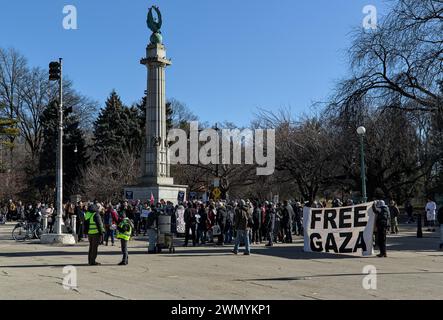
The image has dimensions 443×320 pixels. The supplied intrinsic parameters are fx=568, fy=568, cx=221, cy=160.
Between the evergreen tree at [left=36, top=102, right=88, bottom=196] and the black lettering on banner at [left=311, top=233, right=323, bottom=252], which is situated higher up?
the evergreen tree at [left=36, top=102, right=88, bottom=196]

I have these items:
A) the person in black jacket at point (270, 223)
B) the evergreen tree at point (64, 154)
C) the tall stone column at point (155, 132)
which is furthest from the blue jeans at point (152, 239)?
the evergreen tree at point (64, 154)

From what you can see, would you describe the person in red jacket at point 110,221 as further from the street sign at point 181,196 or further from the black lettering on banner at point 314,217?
the street sign at point 181,196

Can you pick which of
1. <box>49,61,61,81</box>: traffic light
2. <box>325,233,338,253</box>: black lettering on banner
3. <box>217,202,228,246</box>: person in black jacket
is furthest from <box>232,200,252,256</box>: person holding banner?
<box>49,61,61,81</box>: traffic light

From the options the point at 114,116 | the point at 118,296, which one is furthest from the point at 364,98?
the point at 114,116

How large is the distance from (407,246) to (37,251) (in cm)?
1413

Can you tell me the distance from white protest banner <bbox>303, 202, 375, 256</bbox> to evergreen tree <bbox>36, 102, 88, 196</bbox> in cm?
4248

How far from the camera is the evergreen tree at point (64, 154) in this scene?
59.1 m

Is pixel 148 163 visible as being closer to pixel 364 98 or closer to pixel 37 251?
pixel 364 98

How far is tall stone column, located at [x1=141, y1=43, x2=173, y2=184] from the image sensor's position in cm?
3669

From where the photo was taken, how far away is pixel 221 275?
13.7m

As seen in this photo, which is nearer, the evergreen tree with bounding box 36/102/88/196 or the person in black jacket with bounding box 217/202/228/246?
the person in black jacket with bounding box 217/202/228/246

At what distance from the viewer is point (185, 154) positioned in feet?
187

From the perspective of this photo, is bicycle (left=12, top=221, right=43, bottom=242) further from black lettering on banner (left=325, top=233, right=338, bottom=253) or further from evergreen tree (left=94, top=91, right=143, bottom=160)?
evergreen tree (left=94, top=91, right=143, bottom=160)

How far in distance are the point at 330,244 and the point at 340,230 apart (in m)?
0.61
